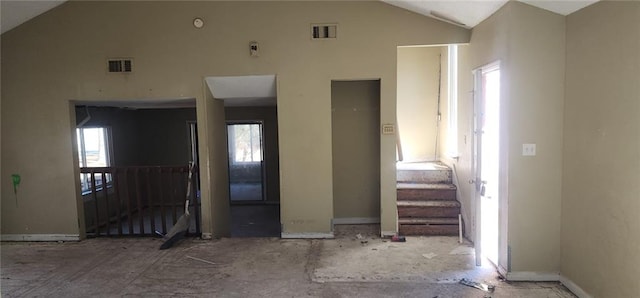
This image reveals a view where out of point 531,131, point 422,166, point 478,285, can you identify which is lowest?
point 478,285

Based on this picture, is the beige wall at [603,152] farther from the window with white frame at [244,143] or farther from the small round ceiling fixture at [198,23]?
the window with white frame at [244,143]

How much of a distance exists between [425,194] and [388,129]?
3.49ft

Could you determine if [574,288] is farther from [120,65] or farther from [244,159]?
[244,159]

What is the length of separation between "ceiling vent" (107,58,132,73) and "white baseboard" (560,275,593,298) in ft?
15.9

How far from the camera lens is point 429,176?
504 cm

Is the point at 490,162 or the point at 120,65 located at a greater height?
the point at 120,65

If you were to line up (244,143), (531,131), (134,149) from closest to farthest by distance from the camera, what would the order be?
(531,131) → (134,149) → (244,143)

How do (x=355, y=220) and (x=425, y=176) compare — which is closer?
(x=425, y=176)

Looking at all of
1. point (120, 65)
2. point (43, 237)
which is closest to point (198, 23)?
point (120, 65)

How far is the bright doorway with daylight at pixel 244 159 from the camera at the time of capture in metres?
8.59

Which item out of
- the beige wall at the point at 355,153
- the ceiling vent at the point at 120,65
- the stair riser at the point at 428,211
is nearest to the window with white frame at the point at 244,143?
the beige wall at the point at 355,153

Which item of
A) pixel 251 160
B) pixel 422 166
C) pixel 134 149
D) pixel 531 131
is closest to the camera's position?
pixel 531 131

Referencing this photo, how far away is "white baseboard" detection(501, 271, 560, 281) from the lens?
3.24 meters

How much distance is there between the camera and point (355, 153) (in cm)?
516
